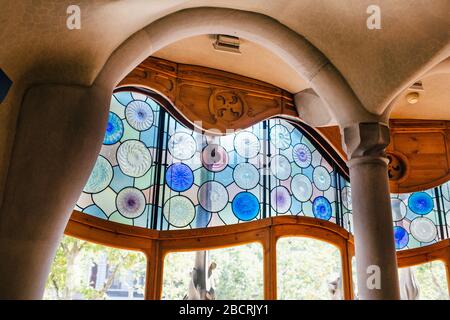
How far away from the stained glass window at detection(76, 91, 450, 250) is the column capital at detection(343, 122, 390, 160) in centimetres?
181

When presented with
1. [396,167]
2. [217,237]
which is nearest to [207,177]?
[217,237]

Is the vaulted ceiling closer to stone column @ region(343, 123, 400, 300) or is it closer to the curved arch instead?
the curved arch

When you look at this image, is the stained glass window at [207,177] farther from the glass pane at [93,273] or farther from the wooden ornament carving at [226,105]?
the glass pane at [93,273]

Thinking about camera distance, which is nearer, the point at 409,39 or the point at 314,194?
the point at 409,39

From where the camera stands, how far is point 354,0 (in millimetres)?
2826

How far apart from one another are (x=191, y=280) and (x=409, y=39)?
291cm

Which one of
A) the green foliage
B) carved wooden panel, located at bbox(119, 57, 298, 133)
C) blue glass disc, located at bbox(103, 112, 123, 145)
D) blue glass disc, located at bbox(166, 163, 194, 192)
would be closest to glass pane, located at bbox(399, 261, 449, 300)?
the green foliage

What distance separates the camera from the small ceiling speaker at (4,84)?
84.9 inches

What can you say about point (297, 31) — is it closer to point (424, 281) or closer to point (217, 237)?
point (217, 237)

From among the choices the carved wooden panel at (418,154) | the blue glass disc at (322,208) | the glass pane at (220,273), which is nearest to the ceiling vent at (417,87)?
the carved wooden panel at (418,154)

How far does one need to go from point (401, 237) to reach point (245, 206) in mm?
2328

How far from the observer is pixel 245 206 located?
4688 millimetres

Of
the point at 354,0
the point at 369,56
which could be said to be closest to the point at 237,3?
the point at 354,0
